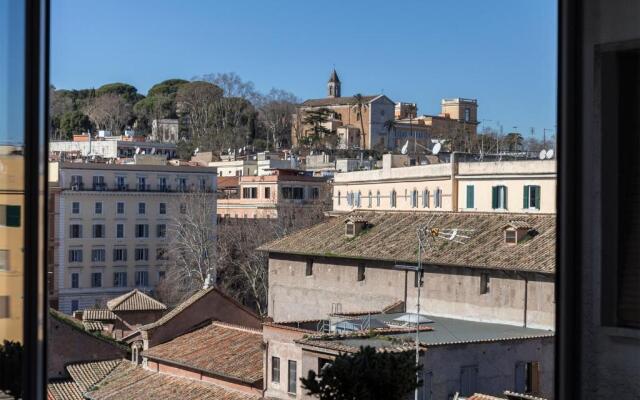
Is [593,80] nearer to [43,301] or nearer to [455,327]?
[43,301]

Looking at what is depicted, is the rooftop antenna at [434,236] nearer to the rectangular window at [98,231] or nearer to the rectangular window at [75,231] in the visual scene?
the rectangular window at [75,231]

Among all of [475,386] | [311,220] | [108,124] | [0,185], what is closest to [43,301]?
[0,185]

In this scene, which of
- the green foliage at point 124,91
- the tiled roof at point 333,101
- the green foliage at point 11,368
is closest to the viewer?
the green foliage at point 11,368

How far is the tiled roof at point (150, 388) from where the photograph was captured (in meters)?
5.05

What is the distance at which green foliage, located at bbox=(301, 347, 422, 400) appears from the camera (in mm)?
1446

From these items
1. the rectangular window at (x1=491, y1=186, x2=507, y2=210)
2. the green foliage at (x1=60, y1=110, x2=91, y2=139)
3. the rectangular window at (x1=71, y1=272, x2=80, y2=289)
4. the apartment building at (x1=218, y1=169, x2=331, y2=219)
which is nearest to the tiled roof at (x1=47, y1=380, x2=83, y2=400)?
the rectangular window at (x1=491, y1=186, x2=507, y2=210)

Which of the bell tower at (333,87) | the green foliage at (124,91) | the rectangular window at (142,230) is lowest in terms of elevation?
the rectangular window at (142,230)

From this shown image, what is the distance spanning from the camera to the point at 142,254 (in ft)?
38.1

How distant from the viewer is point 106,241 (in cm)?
1140

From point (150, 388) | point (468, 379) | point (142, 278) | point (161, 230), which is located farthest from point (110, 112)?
point (468, 379)

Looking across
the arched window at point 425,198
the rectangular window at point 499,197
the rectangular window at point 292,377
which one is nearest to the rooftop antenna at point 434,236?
the rectangular window at point 499,197

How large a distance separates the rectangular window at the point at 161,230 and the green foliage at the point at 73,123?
11.1 feet

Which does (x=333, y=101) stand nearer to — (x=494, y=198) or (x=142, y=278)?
(x=142, y=278)

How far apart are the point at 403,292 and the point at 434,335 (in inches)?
119
